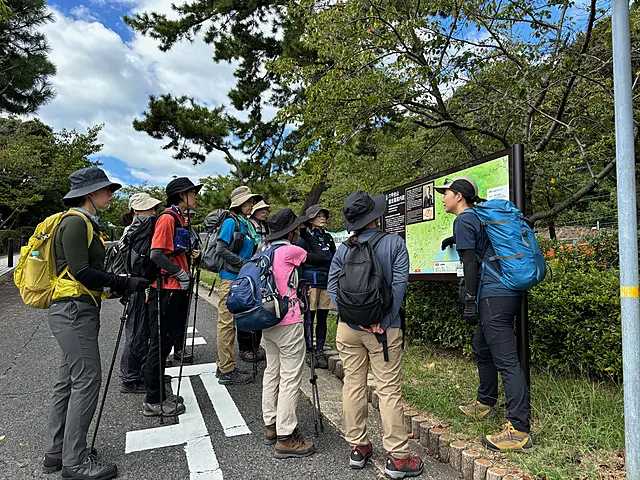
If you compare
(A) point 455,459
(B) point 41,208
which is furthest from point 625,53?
(B) point 41,208

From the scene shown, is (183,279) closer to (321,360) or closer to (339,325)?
(339,325)

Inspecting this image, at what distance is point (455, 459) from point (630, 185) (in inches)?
78.4

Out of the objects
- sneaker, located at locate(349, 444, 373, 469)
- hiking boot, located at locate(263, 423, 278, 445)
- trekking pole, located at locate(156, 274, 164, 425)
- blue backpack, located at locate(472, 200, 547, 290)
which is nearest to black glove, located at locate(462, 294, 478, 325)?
blue backpack, located at locate(472, 200, 547, 290)

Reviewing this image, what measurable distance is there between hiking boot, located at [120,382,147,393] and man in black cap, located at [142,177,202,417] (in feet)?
1.86

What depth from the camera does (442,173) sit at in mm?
4129

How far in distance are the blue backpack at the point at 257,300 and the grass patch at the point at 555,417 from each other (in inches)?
58.3

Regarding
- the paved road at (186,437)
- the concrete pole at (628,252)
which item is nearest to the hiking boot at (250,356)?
the paved road at (186,437)

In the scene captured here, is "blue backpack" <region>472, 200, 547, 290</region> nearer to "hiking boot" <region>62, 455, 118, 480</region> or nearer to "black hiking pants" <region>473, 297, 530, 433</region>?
"black hiking pants" <region>473, 297, 530, 433</region>

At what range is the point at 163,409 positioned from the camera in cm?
363

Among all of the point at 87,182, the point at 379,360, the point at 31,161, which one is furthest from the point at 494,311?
the point at 31,161

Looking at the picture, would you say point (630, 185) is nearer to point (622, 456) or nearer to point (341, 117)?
point (622, 456)

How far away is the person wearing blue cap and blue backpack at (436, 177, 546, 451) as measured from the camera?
2.74 metres

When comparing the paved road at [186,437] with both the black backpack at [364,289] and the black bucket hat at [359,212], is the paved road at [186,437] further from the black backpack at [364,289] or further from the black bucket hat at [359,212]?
the black bucket hat at [359,212]

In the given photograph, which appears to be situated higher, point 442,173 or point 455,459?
point 442,173
